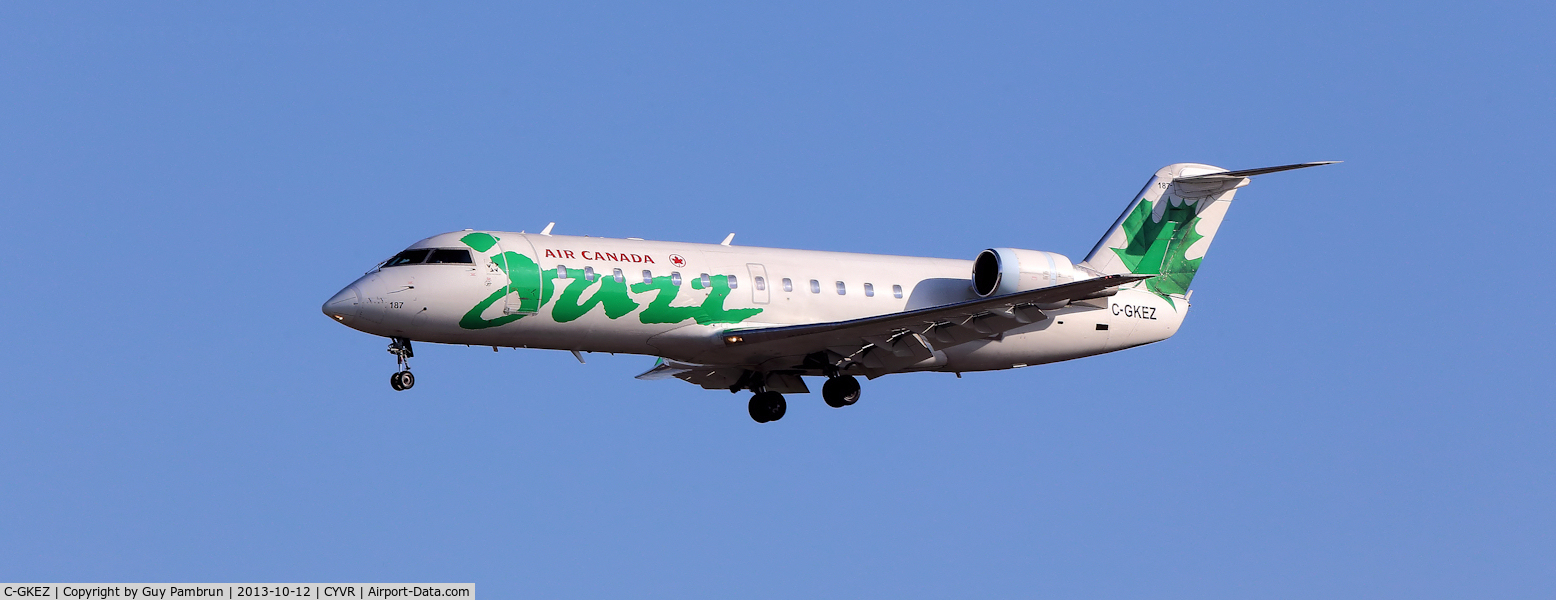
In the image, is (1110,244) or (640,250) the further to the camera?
(1110,244)

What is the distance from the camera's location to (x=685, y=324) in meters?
30.2

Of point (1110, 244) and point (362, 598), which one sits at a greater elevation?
point (1110, 244)

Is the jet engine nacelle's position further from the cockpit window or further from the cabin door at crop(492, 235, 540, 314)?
the cockpit window

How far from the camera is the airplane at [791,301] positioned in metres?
29.1

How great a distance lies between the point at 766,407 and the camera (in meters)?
33.9

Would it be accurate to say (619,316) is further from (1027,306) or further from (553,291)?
(1027,306)

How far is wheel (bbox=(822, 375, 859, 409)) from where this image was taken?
105 feet

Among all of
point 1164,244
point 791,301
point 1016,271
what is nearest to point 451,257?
point 791,301

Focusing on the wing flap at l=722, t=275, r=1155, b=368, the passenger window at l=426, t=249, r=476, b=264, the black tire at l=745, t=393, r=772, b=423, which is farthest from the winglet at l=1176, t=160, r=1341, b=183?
the passenger window at l=426, t=249, r=476, b=264

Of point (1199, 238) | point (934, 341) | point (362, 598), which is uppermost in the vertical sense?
point (1199, 238)

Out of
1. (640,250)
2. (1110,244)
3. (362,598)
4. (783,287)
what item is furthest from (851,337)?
(362,598)

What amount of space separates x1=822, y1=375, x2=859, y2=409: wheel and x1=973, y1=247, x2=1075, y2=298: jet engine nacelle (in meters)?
2.74

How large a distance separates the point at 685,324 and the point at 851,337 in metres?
2.82

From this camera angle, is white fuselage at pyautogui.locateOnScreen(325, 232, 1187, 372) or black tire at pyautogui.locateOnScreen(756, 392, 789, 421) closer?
white fuselage at pyautogui.locateOnScreen(325, 232, 1187, 372)
